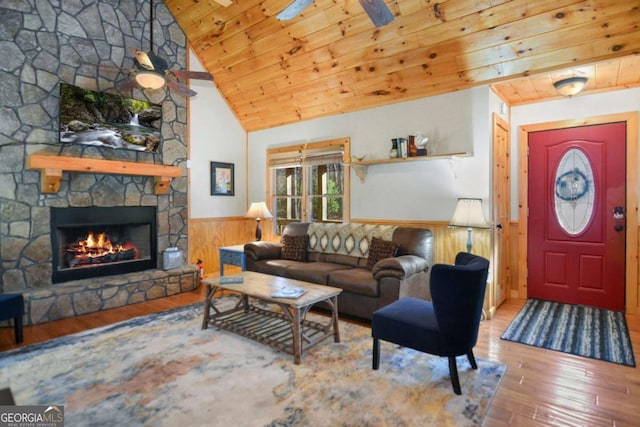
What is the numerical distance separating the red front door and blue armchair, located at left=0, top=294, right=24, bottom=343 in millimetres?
5411

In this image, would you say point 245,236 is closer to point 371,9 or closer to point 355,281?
point 355,281

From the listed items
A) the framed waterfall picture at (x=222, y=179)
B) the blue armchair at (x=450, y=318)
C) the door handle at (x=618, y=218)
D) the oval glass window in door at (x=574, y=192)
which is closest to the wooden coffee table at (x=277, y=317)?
the blue armchair at (x=450, y=318)

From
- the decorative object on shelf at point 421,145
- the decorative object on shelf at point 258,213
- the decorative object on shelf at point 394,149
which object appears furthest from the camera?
the decorative object on shelf at point 258,213

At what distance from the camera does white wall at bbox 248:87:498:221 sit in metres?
3.84

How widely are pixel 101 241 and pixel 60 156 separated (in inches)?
45.2

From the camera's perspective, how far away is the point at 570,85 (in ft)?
12.1

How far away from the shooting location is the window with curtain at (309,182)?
5.09m

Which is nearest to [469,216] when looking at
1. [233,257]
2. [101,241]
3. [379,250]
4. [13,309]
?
[379,250]

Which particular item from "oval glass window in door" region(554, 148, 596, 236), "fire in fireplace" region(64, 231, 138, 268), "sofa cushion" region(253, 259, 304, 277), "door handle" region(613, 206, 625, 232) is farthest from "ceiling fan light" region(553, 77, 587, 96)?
"fire in fireplace" region(64, 231, 138, 268)

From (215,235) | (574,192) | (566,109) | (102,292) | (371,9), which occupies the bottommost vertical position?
(102,292)

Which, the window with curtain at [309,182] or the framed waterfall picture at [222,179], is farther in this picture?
the framed waterfall picture at [222,179]

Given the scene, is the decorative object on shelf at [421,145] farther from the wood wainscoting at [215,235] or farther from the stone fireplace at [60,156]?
the stone fireplace at [60,156]

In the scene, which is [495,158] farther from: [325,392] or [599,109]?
[325,392]

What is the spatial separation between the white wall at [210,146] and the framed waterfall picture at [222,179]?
67 millimetres
